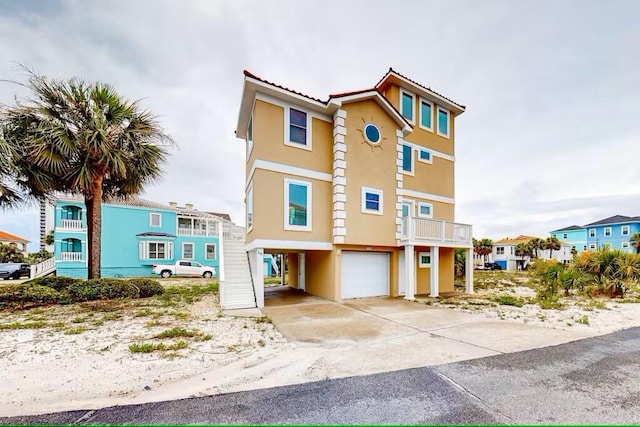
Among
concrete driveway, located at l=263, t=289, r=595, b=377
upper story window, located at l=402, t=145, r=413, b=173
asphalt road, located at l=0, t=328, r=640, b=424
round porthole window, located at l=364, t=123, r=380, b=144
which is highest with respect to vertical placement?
round porthole window, located at l=364, t=123, r=380, b=144

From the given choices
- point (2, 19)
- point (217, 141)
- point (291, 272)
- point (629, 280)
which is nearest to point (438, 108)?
point (629, 280)

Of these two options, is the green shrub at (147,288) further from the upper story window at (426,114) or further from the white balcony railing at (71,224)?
the white balcony railing at (71,224)

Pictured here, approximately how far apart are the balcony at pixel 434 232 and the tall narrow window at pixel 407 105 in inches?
208

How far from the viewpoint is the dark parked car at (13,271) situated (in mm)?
22438

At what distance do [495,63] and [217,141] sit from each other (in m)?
15.8

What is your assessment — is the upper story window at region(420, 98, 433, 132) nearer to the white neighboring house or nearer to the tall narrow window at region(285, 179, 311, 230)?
the tall narrow window at region(285, 179, 311, 230)

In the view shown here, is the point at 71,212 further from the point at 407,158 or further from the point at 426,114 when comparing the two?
the point at 426,114

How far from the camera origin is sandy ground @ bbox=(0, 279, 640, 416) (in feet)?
11.5

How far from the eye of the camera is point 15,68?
32.3 ft

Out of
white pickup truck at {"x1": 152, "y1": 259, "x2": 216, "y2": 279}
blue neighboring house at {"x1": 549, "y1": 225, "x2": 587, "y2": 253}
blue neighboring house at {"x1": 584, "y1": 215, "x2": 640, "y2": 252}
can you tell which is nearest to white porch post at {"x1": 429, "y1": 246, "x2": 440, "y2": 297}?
white pickup truck at {"x1": 152, "y1": 259, "x2": 216, "y2": 279}

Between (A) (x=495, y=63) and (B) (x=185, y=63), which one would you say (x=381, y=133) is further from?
(B) (x=185, y=63)

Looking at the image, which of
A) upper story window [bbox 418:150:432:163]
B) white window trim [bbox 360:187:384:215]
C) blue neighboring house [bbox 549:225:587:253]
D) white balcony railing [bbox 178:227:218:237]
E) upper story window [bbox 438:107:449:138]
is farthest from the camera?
blue neighboring house [bbox 549:225:587:253]

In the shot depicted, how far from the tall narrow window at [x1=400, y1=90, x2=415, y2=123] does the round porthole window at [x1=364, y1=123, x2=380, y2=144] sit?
273 centimetres

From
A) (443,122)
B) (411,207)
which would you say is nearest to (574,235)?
(443,122)
